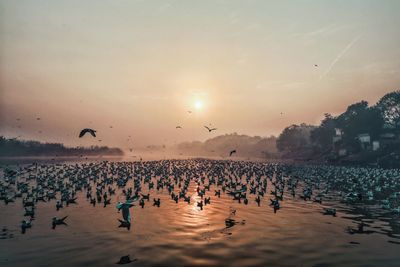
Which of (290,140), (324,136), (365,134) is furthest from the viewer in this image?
(290,140)

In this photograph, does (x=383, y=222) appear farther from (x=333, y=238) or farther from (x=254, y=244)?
(x=254, y=244)

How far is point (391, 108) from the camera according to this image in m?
122

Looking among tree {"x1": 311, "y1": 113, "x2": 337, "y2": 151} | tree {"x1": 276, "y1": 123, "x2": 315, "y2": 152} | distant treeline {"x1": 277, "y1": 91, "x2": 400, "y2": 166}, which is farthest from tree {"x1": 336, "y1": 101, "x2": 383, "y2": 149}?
tree {"x1": 276, "y1": 123, "x2": 315, "y2": 152}

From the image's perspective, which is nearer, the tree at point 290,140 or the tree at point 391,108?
the tree at point 391,108

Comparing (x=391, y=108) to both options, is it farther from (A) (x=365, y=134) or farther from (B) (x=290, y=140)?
(B) (x=290, y=140)

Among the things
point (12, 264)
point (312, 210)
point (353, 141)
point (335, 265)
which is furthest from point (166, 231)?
point (353, 141)

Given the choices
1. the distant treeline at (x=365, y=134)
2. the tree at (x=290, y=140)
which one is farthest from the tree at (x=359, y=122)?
the tree at (x=290, y=140)

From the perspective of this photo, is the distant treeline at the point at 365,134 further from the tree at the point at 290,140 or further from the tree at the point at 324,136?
the tree at the point at 290,140

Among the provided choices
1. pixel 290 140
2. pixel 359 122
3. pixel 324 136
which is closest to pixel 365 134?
pixel 359 122

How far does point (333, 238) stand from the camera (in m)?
22.5

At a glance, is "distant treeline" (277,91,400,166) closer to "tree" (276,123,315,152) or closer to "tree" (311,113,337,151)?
"tree" (311,113,337,151)

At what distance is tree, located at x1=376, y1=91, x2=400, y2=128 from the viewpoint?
12019 centimetres

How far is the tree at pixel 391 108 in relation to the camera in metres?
120

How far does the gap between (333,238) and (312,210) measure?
33.1 feet
